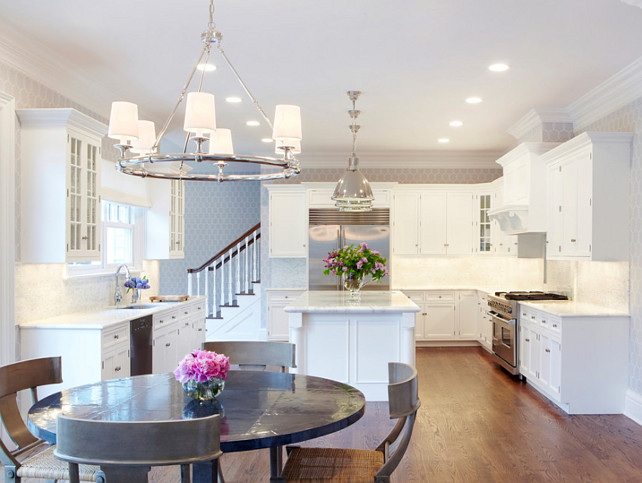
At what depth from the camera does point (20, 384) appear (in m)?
2.66

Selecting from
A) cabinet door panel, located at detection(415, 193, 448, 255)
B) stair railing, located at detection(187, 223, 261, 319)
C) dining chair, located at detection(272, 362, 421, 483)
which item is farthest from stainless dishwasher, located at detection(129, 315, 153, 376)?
cabinet door panel, located at detection(415, 193, 448, 255)

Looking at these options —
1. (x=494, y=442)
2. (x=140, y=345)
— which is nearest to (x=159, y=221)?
(x=140, y=345)

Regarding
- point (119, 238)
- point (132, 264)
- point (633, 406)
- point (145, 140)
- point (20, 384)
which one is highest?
point (145, 140)

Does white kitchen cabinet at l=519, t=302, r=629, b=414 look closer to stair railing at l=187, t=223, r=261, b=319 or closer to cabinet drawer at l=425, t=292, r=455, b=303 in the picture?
cabinet drawer at l=425, t=292, r=455, b=303

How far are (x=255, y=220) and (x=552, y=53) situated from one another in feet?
22.7

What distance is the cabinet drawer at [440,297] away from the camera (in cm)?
817

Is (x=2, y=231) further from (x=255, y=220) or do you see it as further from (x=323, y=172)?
(x=255, y=220)

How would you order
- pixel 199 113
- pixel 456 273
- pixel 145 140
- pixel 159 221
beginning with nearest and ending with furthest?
pixel 199 113 < pixel 145 140 < pixel 159 221 < pixel 456 273

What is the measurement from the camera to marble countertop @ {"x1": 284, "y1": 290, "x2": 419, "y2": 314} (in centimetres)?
497

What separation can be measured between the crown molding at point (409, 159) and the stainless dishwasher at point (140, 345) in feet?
14.2

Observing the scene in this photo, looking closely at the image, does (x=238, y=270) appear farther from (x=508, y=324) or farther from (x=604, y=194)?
(x=604, y=194)

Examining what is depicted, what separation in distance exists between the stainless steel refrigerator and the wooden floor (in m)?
2.66

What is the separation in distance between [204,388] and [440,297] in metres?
6.27

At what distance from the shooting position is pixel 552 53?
4.26 meters
